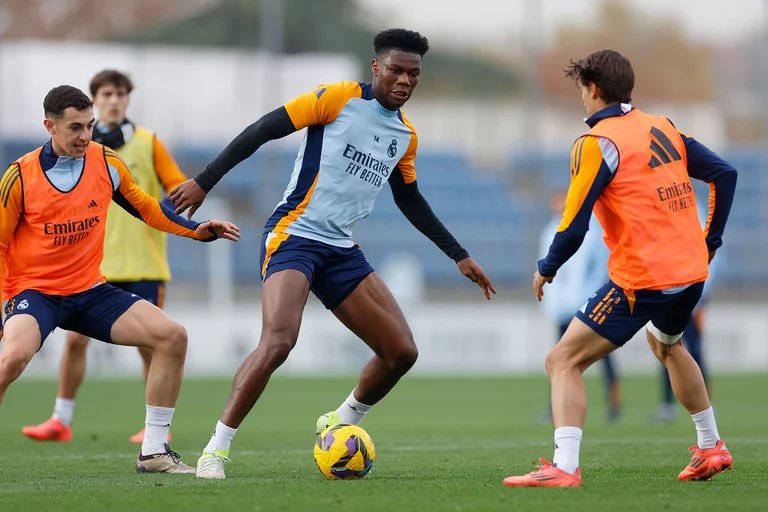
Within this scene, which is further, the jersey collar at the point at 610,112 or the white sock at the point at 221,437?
the white sock at the point at 221,437

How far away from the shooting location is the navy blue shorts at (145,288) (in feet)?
32.2

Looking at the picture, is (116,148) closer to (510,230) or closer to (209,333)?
(209,333)

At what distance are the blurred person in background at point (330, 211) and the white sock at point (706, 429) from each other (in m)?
1.83

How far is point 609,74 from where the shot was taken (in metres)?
6.67

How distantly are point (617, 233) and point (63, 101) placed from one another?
333cm

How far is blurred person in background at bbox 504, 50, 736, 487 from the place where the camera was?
654 cm

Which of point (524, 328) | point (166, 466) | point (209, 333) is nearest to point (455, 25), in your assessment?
point (524, 328)

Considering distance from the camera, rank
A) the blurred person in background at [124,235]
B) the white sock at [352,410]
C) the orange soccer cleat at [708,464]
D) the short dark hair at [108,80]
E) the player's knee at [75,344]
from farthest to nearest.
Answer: the player's knee at [75,344] → the blurred person in background at [124,235] → the short dark hair at [108,80] → the white sock at [352,410] → the orange soccer cleat at [708,464]

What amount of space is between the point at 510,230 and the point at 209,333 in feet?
20.4

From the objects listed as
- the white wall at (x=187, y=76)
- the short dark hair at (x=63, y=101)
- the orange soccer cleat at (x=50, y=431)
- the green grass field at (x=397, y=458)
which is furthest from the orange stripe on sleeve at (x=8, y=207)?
the white wall at (x=187, y=76)

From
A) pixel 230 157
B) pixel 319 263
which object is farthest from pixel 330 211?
pixel 230 157

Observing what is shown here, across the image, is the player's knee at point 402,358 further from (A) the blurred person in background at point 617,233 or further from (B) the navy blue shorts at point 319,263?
(A) the blurred person in background at point 617,233

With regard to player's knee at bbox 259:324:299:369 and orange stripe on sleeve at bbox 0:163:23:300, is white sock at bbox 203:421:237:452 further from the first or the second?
orange stripe on sleeve at bbox 0:163:23:300

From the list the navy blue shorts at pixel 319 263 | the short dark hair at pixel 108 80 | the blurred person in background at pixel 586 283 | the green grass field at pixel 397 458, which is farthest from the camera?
the blurred person in background at pixel 586 283
